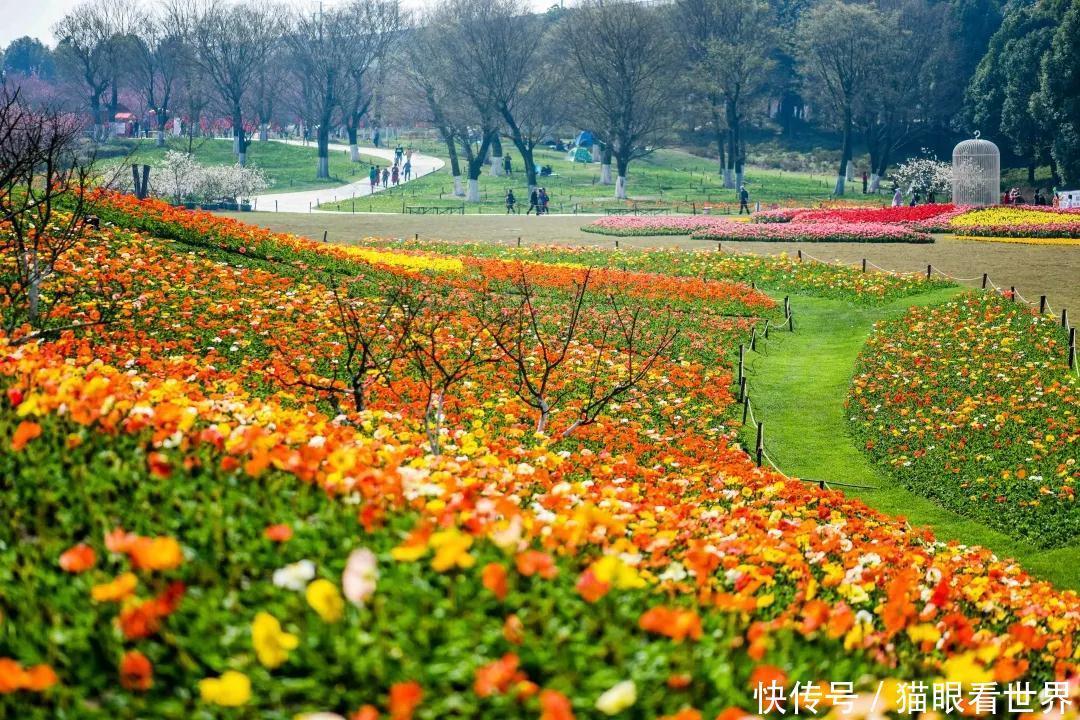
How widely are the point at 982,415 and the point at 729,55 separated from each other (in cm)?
5414

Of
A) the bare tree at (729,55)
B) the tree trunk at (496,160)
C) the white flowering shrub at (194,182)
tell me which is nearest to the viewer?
the white flowering shrub at (194,182)

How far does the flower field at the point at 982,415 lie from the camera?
1192cm

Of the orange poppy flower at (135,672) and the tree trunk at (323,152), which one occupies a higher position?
the tree trunk at (323,152)

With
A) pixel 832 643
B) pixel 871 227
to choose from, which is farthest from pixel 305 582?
pixel 871 227

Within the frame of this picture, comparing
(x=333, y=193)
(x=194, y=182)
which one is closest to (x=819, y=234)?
(x=194, y=182)

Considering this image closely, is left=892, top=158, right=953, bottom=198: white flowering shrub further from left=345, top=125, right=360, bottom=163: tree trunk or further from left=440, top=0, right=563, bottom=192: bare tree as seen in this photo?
left=345, top=125, right=360, bottom=163: tree trunk

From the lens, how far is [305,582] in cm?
369

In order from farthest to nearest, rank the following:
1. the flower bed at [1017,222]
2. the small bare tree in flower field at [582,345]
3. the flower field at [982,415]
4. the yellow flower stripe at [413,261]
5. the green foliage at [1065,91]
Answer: the green foliage at [1065,91], the flower bed at [1017,222], the yellow flower stripe at [413,261], the small bare tree in flower field at [582,345], the flower field at [982,415]

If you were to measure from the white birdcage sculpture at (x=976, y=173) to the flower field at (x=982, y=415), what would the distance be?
25895 mm

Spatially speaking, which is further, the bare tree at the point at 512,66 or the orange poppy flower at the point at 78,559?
the bare tree at the point at 512,66

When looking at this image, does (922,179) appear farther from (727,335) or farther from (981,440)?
(981,440)

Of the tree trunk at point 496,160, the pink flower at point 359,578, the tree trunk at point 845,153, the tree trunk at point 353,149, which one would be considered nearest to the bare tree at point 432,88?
the tree trunk at point 496,160

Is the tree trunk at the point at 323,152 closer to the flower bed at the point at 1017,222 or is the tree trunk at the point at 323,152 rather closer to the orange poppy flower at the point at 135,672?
the flower bed at the point at 1017,222

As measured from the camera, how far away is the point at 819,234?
114ft
